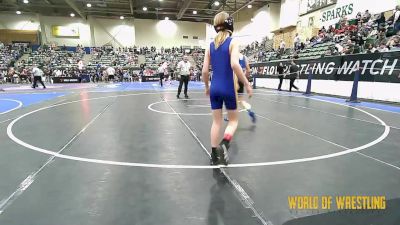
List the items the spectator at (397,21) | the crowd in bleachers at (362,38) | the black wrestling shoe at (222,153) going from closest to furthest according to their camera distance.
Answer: the black wrestling shoe at (222,153) < the crowd in bleachers at (362,38) < the spectator at (397,21)

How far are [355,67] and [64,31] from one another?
39.7m

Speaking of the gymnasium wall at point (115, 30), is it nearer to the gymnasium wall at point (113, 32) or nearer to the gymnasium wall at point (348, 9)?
the gymnasium wall at point (113, 32)

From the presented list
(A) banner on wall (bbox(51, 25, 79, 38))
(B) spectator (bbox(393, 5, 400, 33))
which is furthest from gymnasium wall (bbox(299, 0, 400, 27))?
(A) banner on wall (bbox(51, 25, 79, 38))

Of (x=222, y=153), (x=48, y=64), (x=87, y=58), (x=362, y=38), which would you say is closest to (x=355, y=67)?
→ (x=362, y=38)

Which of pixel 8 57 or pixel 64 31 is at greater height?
pixel 64 31

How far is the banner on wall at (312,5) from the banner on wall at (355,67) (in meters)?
11.6

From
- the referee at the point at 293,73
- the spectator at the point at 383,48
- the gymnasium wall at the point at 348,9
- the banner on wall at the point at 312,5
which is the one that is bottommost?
the referee at the point at 293,73

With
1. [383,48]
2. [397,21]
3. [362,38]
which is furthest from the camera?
[362,38]

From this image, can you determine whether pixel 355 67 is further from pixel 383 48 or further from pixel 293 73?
pixel 293 73

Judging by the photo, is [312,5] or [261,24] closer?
[312,5]

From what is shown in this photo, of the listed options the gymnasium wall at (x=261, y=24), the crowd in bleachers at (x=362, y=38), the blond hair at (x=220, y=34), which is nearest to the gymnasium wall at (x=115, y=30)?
the gymnasium wall at (x=261, y=24)

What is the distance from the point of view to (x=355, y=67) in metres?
12.0

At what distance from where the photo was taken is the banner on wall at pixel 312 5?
25.0 m

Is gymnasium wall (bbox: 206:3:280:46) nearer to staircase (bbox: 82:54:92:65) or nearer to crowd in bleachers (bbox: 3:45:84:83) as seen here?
staircase (bbox: 82:54:92:65)
